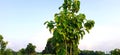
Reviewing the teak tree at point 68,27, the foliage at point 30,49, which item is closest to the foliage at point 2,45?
the teak tree at point 68,27

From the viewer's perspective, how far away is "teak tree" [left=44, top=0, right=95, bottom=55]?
32781 mm

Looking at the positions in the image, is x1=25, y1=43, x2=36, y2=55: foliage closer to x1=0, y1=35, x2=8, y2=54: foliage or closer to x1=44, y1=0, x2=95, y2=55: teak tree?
x1=0, y1=35, x2=8, y2=54: foliage

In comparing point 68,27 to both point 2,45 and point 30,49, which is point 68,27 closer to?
point 2,45

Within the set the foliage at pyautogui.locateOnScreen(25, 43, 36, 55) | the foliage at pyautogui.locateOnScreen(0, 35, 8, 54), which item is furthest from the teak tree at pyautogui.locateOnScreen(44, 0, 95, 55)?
the foliage at pyautogui.locateOnScreen(25, 43, 36, 55)

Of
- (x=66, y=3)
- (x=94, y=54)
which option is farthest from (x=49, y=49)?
(x=66, y=3)

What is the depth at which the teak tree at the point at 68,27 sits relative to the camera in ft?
108

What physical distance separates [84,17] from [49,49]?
10732cm

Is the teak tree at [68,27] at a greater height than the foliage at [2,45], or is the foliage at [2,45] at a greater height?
the foliage at [2,45]

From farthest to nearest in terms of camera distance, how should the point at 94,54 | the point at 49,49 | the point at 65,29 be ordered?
the point at 94,54, the point at 49,49, the point at 65,29

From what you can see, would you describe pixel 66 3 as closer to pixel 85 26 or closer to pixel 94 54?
pixel 85 26

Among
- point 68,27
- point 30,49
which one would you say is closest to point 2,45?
point 68,27

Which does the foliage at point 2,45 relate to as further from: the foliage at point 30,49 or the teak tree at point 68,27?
the foliage at point 30,49

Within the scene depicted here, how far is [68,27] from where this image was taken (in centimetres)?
3281

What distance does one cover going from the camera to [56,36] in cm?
3319
